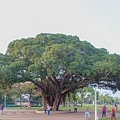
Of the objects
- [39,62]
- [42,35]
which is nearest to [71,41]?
[42,35]

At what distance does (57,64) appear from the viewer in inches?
1288

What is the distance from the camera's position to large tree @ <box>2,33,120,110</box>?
3319 cm

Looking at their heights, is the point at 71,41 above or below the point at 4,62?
above

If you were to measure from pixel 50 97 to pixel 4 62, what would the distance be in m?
8.88

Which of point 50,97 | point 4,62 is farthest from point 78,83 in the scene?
point 4,62

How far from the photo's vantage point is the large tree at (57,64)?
33188 millimetres

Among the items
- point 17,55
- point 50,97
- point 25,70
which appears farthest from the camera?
point 50,97

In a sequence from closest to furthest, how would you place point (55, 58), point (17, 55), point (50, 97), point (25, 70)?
point (55, 58) < point (25, 70) < point (17, 55) < point (50, 97)

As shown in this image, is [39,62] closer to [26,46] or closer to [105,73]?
[26,46]

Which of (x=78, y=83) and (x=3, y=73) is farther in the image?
(x=78, y=83)

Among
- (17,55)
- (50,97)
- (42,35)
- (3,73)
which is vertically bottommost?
(50,97)

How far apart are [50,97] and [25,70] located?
23.4 feet

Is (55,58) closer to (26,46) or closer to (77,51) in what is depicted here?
(77,51)

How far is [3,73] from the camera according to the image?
3288cm
